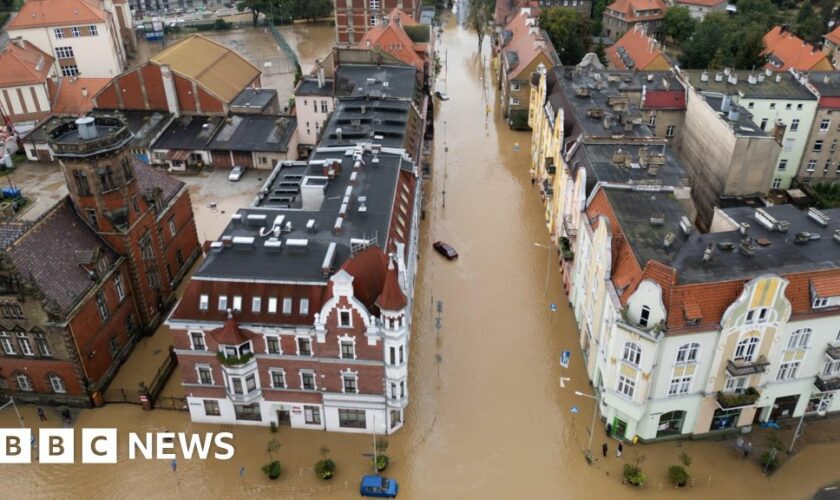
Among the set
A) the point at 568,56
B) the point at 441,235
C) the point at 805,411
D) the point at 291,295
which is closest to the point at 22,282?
the point at 291,295

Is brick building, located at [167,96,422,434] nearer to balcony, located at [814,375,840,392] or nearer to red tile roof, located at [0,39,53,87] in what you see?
balcony, located at [814,375,840,392]

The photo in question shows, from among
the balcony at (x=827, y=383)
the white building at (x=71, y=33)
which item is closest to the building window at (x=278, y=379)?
the balcony at (x=827, y=383)

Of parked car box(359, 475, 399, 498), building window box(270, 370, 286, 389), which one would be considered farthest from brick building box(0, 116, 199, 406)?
parked car box(359, 475, 399, 498)

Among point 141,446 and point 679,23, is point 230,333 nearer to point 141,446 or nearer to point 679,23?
point 141,446

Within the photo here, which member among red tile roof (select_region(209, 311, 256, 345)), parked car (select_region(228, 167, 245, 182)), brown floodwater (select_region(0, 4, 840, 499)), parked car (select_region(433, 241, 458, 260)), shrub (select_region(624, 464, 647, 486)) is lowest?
brown floodwater (select_region(0, 4, 840, 499))

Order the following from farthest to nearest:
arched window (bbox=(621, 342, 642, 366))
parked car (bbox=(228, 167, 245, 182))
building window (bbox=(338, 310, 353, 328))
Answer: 1. parked car (bbox=(228, 167, 245, 182))
2. arched window (bbox=(621, 342, 642, 366))
3. building window (bbox=(338, 310, 353, 328))

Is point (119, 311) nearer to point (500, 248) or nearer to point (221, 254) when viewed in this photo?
point (221, 254)

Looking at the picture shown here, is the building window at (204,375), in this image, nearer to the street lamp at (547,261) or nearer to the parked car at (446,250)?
the parked car at (446,250)
